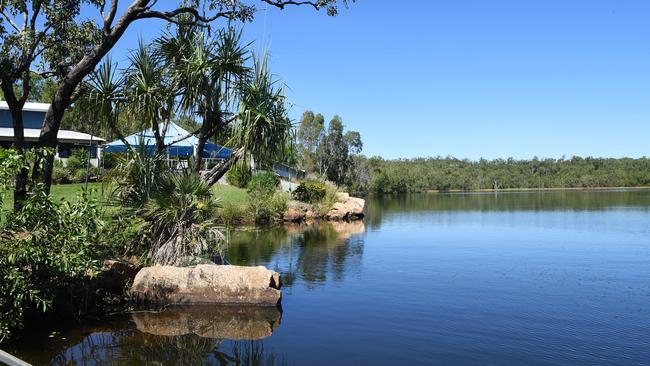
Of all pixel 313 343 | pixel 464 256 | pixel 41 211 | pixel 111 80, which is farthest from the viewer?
pixel 464 256

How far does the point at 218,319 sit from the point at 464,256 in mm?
10501

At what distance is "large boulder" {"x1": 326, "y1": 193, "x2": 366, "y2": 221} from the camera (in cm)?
3431

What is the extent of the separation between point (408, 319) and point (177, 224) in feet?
16.9

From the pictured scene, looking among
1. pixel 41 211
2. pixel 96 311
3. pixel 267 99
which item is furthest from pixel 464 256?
pixel 41 211

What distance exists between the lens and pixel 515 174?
420 ft

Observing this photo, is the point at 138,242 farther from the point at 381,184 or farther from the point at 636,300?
the point at 381,184

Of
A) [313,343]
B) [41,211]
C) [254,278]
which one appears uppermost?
[41,211]

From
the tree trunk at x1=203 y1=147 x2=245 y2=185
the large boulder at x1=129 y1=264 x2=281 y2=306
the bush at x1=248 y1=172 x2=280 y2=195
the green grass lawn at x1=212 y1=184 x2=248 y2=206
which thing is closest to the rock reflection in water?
the large boulder at x1=129 y1=264 x2=281 y2=306

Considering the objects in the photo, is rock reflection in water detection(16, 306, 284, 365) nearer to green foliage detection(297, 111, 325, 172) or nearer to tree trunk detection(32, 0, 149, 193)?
tree trunk detection(32, 0, 149, 193)

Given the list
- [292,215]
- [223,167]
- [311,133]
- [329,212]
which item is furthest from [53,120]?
[311,133]

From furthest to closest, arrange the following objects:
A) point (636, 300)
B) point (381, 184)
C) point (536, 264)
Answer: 1. point (381, 184)
2. point (536, 264)
3. point (636, 300)

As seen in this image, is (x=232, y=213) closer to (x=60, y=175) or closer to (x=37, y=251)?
(x=60, y=175)

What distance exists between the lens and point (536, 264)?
53.1ft

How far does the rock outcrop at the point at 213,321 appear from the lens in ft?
29.1
